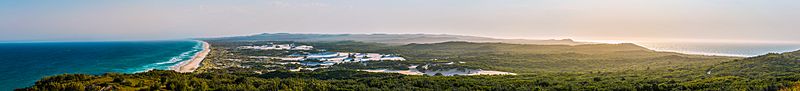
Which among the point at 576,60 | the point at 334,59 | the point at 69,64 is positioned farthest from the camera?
the point at 334,59

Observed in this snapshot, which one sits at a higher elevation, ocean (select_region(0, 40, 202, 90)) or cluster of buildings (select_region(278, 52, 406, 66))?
cluster of buildings (select_region(278, 52, 406, 66))

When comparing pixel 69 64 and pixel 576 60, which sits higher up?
pixel 576 60

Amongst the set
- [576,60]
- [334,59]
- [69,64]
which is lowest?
[69,64]

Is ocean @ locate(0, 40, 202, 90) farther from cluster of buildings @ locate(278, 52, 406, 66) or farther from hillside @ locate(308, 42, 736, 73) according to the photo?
hillside @ locate(308, 42, 736, 73)

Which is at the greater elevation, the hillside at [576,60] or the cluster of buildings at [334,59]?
the hillside at [576,60]

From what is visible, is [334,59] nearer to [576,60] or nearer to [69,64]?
[576,60]

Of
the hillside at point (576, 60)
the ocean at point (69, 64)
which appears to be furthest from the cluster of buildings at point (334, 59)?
the ocean at point (69, 64)

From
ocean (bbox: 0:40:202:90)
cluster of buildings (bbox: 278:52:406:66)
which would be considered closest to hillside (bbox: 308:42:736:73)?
cluster of buildings (bbox: 278:52:406:66)

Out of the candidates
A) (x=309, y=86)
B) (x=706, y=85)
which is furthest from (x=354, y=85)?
(x=706, y=85)

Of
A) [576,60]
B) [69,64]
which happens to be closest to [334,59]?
[576,60]

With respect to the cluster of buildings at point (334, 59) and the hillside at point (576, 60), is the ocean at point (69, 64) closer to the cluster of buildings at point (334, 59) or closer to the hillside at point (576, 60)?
the cluster of buildings at point (334, 59)

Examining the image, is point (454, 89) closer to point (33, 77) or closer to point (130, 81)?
point (130, 81)
